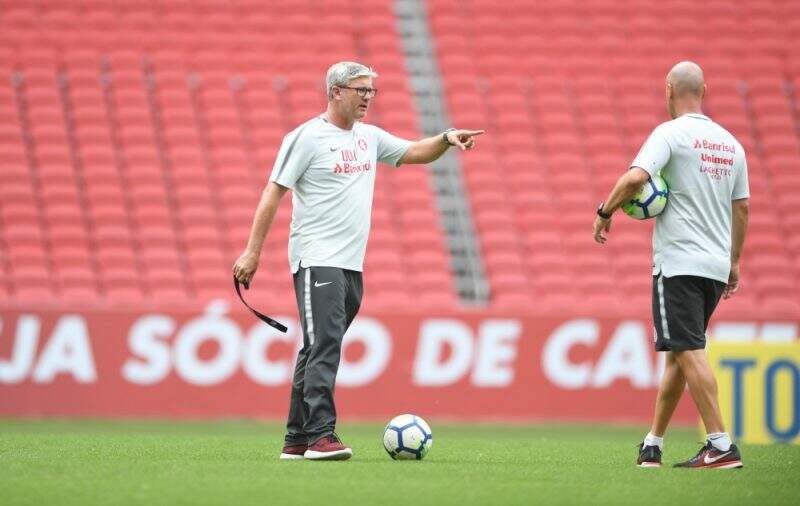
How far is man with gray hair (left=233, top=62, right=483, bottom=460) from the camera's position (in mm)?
6723

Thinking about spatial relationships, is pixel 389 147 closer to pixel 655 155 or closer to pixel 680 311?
pixel 655 155

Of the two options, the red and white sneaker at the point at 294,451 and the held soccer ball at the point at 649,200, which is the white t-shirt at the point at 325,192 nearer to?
the red and white sneaker at the point at 294,451

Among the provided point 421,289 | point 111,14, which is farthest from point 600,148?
point 111,14

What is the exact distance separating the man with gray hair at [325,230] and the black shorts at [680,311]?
50.6 inches

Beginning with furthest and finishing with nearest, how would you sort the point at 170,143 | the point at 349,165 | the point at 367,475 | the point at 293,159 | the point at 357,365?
the point at 170,143, the point at 357,365, the point at 349,165, the point at 293,159, the point at 367,475

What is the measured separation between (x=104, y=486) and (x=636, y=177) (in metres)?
2.94

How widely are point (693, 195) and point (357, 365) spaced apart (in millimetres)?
6130

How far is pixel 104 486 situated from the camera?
5613mm

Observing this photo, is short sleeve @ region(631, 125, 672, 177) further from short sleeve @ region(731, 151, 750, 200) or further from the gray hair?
the gray hair

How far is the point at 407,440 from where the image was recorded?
696 centimetres

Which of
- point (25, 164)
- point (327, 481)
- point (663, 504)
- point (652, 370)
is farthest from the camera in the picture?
point (25, 164)

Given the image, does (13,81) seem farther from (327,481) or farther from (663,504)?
(663,504)

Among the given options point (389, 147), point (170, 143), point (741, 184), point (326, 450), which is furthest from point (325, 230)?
point (170, 143)

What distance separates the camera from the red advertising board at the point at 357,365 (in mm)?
12000
